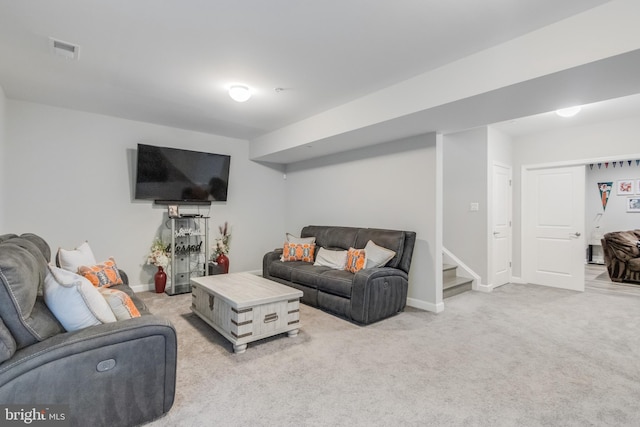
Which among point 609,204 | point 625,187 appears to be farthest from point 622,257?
point 625,187

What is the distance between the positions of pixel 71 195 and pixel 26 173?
19.8 inches

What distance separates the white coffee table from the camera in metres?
2.67

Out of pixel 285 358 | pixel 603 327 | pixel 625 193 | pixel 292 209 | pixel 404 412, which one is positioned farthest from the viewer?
pixel 625 193

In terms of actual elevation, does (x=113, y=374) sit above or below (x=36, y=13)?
below

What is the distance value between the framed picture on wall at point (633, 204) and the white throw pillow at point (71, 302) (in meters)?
9.87

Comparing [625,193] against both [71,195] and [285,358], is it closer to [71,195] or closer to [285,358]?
[285,358]

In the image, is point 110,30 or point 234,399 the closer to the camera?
point 234,399

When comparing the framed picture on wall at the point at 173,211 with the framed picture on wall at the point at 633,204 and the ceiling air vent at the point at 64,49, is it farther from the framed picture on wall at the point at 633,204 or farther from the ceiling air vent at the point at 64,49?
the framed picture on wall at the point at 633,204

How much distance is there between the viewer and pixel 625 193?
23.5 ft

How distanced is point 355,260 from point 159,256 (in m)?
2.84

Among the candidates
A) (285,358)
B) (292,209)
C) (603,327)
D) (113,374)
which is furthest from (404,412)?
(292,209)

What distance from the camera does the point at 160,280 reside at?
4512mm

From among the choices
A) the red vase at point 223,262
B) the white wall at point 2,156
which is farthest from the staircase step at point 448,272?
the white wall at point 2,156

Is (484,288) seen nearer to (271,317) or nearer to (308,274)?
(308,274)
